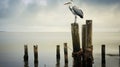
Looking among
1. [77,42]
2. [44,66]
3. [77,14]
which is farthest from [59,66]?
[77,42]

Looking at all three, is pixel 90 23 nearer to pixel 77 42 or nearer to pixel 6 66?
pixel 77 42

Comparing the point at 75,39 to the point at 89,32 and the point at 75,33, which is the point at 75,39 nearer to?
the point at 75,33

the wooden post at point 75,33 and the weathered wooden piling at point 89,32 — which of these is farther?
the weathered wooden piling at point 89,32

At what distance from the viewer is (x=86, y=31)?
1467 centimetres

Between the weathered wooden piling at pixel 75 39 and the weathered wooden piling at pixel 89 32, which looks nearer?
the weathered wooden piling at pixel 75 39

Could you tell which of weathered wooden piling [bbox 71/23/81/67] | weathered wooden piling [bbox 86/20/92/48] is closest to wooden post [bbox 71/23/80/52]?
weathered wooden piling [bbox 71/23/81/67]

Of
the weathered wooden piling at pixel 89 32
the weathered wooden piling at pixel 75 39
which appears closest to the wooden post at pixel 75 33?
the weathered wooden piling at pixel 75 39

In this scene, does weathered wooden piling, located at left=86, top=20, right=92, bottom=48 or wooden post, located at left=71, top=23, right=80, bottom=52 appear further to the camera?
weathered wooden piling, located at left=86, top=20, right=92, bottom=48

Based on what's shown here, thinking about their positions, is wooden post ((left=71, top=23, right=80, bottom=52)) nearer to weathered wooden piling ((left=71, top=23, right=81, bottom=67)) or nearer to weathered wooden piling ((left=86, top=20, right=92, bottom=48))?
weathered wooden piling ((left=71, top=23, right=81, bottom=67))

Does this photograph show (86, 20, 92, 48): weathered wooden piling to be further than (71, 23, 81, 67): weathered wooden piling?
Yes

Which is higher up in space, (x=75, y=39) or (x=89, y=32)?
(x=89, y=32)

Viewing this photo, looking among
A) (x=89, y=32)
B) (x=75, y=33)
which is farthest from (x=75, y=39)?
(x=89, y=32)

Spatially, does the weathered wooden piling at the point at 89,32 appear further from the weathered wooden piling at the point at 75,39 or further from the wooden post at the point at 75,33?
the wooden post at the point at 75,33

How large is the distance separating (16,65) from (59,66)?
12.8ft
